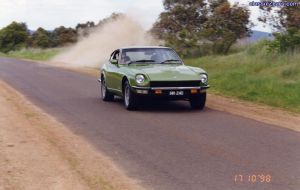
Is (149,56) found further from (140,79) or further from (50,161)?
(50,161)

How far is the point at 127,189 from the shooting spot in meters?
6.31

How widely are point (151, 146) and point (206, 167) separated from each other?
5.01 ft

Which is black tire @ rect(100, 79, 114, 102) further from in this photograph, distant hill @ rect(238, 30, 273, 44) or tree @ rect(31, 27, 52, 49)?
tree @ rect(31, 27, 52, 49)

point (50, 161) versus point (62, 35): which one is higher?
point (62, 35)

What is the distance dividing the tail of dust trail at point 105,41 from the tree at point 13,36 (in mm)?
31257

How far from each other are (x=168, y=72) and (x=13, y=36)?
232ft

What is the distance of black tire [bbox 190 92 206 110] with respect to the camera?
502 inches

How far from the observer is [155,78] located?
40.5 ft

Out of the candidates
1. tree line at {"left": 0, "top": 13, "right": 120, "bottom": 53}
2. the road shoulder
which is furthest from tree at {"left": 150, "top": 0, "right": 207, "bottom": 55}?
tree line at {"left": 0, "top": 13, "right": 120, "bottom": 53}

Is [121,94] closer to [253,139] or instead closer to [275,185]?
[253,139]

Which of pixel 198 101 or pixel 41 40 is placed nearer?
pixel 198 101
